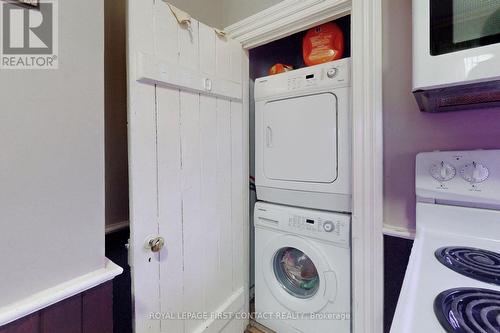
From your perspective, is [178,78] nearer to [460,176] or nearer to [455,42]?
[455,42]

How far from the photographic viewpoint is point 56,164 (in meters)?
0.67

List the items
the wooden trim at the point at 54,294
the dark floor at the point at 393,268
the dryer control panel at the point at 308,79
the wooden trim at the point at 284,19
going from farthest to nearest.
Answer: the dryer control panel at the point at 308,79
the wooden trim at the point at 284,19
the dark floor at the point at 393,268
the wooden trim at the point at 54,294

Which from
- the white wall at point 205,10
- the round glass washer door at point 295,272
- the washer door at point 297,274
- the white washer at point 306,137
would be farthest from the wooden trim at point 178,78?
the round glass washer door at point 295,272

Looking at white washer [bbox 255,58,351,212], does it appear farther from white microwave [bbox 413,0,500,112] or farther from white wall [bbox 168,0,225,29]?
white microwave [bbox 413,0,500,112]

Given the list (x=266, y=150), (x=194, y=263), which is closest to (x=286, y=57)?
(x=266, y=150)

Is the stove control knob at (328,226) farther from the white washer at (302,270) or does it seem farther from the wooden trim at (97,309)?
the wooden trim at (97,309)

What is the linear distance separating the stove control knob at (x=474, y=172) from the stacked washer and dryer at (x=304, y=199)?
51 cm

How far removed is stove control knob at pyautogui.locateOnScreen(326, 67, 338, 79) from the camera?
1.36 metres

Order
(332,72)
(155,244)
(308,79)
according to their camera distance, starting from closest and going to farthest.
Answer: (155,244) → (332,72) → (308,79)

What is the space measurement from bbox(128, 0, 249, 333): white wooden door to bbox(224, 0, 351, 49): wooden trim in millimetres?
127

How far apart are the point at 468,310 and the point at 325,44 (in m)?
1.55

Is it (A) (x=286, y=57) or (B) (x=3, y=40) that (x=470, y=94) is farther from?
(A) (x=286, y=57)

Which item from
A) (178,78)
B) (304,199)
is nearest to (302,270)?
(304,199)

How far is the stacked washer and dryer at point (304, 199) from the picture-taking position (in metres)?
1.35
